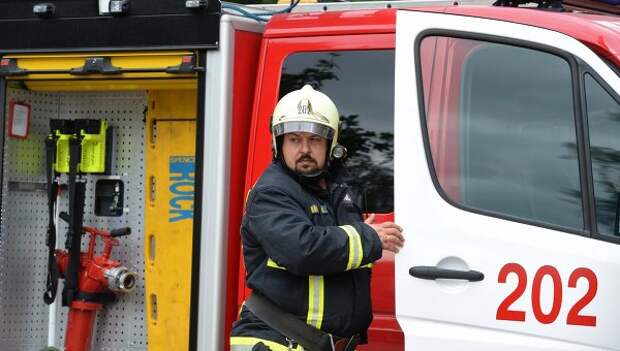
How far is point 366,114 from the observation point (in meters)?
3.36

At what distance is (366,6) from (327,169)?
0.98 meters

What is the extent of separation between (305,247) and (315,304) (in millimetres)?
235

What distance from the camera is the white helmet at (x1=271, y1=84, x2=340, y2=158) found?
293 centimetres

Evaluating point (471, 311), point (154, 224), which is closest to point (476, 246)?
point (471, 311)

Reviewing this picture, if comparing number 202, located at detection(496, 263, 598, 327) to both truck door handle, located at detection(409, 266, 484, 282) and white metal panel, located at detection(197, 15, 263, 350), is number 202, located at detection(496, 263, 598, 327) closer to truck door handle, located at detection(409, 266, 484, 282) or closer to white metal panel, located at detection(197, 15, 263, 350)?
truck door handle, located at detection(409, 266, 484, 282)

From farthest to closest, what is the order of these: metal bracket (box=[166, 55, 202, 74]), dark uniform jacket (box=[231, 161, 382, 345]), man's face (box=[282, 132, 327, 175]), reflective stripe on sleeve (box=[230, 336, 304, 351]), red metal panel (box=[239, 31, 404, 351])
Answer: metal bracket (box=[166, 55, 202, 74]) < red metal panel (box=[239, 31, 404, 351]) < man's face (box=[282, 132, 327, 175]) < reflective stripe on sleeve (box=[230, 336, 304, 351]) < dark uniform jacket (box=[231, 161, 382, 345])

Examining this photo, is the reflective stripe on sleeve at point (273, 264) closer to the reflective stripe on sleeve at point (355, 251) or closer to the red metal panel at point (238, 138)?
the reflective stripe on sleeve at point (355, 251)

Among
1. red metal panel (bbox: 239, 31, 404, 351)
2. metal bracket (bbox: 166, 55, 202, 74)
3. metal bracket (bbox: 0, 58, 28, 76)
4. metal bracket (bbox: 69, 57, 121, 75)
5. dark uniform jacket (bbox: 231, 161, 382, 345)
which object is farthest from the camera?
metal bracket (bbox: 0, 58, 28, 76)

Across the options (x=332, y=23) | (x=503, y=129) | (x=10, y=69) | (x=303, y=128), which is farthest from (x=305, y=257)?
(x=10, y=69)

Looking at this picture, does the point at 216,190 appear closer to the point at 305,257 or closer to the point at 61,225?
the point at 305,257

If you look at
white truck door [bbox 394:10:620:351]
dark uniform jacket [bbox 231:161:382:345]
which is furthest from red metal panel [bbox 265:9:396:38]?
dark uniform jacket [bbox 231:161:382:345]

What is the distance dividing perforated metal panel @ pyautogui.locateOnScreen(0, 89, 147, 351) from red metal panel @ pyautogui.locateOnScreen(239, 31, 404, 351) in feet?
3.28

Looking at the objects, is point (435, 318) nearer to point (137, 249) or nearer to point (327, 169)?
point (327, 169)

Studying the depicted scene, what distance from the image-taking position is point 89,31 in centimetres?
373
